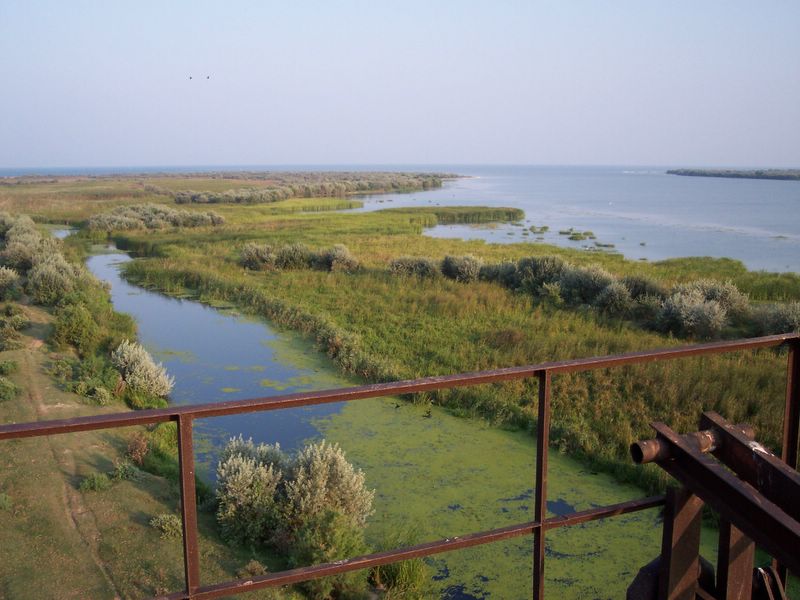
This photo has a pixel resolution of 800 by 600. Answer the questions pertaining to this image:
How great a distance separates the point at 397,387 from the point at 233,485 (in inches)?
202

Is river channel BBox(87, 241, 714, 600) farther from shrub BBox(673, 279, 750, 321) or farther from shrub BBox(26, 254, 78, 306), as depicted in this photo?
shrub BBox(673, 279, 750, 321)

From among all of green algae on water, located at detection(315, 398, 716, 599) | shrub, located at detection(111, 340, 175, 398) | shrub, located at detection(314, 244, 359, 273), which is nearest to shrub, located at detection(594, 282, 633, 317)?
green algae on water, located at detection(315, 398, 716, 599)

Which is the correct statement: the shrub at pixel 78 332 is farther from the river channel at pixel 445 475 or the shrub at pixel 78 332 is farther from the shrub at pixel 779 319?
the shrub at pixel 779 319

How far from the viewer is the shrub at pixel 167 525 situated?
642 centimetres

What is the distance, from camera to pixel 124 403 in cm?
1088

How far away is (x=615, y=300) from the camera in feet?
56.1

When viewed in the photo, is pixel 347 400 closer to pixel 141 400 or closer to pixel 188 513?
pixel 188 513

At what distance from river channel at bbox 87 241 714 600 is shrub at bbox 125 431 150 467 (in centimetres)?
67

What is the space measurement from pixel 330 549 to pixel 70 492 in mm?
3028

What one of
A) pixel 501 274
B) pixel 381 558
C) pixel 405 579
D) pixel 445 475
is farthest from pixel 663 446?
pixel 501 274

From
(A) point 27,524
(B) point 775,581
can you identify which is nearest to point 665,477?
(B) point 775,581

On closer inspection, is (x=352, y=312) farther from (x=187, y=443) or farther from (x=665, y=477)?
(x=187, y=443)

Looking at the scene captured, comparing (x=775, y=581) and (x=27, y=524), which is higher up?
(x=775, y=581)

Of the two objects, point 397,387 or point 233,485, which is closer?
point 397,387
